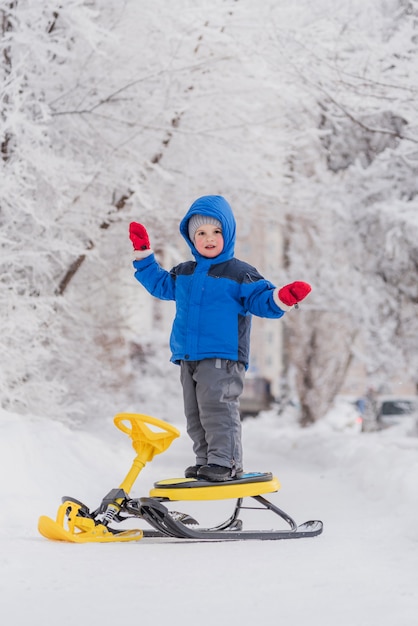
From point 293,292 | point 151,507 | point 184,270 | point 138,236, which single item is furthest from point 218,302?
point 151,507

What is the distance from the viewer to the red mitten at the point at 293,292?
13.3 ft

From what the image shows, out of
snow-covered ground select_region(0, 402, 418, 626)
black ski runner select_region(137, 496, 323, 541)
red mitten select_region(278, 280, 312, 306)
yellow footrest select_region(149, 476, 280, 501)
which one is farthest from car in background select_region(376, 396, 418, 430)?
red mitten select_region(278, 280, 312, 306)

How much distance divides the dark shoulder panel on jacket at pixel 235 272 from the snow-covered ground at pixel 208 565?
129 cm

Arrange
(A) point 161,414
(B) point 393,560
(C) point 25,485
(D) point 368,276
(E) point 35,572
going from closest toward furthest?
(E) point 35,572 < (B) point 393,560 < (C) point 25,485 < (D) point 368,276 < (A) point 161,414

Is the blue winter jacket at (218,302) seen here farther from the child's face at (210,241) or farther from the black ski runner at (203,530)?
the black ski runner at (203,530)

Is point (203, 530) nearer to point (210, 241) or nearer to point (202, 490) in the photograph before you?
point (202, 490)

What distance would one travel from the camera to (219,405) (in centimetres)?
430

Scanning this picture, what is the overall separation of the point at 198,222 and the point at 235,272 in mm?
334

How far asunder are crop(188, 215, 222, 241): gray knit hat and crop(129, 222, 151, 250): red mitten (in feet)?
0.78

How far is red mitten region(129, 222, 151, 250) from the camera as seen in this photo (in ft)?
14.8

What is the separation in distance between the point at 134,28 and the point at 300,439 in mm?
6655

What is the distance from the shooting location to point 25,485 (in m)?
5.29

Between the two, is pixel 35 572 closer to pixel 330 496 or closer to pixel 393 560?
pixel 393 560

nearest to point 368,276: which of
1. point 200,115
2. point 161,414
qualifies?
point 200,115
